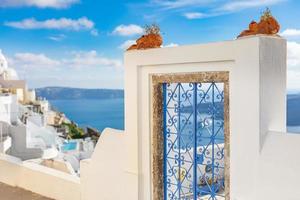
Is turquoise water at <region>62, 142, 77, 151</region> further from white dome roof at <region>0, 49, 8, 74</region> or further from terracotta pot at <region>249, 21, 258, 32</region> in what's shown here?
terracotta pot at <region>249, 21, 258, 32</region>

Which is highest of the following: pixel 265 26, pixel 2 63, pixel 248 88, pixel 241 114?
pixel 2 63

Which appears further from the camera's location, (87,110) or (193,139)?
(87,110)

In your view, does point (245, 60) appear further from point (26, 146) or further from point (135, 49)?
point (26, 146)

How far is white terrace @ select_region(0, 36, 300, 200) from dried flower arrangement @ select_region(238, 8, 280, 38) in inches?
2.8

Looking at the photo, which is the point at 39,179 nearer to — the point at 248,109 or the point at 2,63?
the point at 248,109

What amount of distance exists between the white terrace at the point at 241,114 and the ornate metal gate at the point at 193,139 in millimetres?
148

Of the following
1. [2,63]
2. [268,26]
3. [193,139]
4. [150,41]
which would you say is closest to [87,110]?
[2,63]

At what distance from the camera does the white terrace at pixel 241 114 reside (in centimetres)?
278

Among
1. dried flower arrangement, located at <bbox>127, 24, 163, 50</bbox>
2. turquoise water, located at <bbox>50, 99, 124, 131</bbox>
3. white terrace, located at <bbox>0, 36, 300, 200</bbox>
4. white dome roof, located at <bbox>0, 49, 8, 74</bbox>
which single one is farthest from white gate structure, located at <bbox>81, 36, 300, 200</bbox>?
white dome roof, located at <bbox>0, 49, 8, 74</bbox>

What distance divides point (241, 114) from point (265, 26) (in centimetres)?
69

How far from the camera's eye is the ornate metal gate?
3217 millimetres

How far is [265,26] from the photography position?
2.87m

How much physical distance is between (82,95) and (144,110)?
2019cm

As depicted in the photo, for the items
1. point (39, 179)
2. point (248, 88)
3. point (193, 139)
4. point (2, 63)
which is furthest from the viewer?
point (2, 63)
